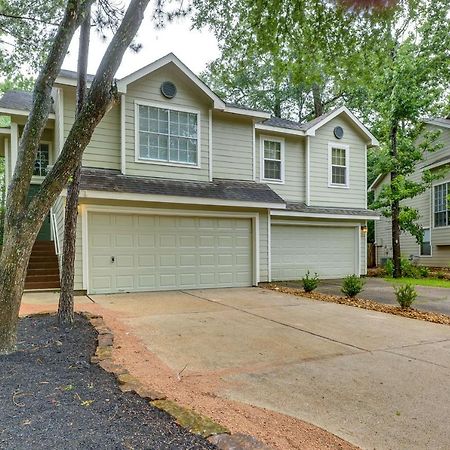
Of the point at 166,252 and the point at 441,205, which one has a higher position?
the point at 441,205

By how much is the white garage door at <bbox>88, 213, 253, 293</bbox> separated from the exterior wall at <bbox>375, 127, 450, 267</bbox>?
9.78 metres

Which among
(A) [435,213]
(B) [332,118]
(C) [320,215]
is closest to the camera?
(C) [320,215]

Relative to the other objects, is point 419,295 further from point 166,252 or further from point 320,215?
point 166,252

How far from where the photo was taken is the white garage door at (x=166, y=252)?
9914 mm

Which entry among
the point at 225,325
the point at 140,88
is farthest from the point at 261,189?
the point at 225,325

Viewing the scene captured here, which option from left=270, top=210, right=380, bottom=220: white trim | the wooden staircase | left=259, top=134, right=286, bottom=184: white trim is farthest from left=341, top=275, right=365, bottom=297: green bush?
the wooden staircase

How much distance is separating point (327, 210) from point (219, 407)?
39.7ft

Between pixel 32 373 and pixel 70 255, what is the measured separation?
7.99 ft

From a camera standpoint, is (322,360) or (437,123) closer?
(322,360)

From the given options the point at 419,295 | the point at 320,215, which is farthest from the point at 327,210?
the point at 419,295

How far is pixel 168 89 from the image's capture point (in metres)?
11.0

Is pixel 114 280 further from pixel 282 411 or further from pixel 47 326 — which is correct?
pixel 282 411

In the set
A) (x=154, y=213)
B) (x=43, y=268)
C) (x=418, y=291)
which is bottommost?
(x=418, y=291)

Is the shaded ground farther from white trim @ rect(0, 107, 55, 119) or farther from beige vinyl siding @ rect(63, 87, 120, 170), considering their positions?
white trim @ rect(0, 107, 55, 119)
